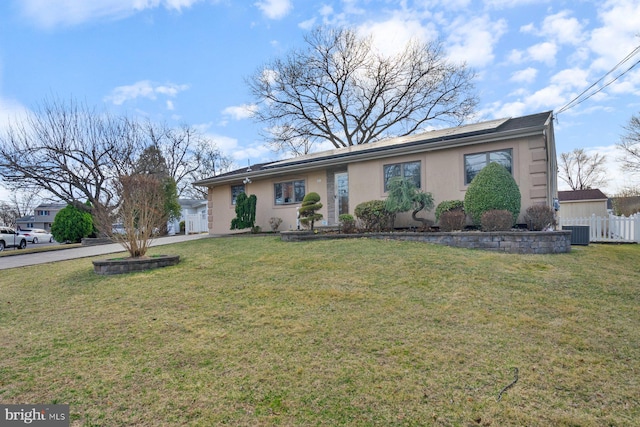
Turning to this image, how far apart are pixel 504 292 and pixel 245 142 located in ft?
80.7

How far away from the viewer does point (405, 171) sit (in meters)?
11.4

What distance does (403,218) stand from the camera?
36.3 feet

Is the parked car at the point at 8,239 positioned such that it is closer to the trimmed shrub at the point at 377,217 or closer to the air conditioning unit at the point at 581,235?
the trimmed shrub at the point at 377,217

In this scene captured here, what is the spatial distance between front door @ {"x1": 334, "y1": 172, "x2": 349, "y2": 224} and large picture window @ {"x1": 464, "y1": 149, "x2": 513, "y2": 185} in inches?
166

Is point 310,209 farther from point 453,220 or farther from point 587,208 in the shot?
point 587,208

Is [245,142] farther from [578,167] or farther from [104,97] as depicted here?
[578,167]

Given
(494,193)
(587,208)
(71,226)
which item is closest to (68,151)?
(71,226)

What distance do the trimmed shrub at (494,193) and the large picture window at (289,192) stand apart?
6810 mm

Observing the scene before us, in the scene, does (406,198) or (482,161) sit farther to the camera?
(482,161)

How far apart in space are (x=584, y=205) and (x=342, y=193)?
20.5 metres

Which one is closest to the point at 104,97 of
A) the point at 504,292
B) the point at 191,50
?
the point at 191,50

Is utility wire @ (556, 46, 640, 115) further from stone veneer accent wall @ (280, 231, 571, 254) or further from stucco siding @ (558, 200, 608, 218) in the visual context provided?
stucco siding @ (558, 200, 608, 218)

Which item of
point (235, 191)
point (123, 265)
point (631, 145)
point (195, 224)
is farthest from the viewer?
point (631, 145)

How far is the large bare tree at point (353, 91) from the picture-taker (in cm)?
2286
